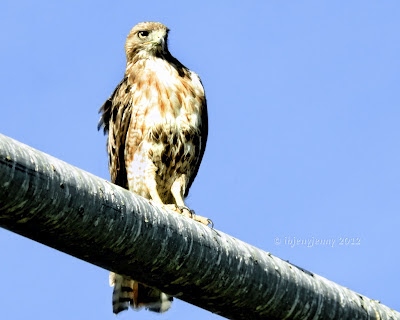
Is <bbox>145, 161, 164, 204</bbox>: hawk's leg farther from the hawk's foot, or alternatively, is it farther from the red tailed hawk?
the hawk's foot

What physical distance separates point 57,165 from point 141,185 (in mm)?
4637

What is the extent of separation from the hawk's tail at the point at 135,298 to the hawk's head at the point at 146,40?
2395 millimetres

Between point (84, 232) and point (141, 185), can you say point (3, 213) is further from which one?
point (141, 185)

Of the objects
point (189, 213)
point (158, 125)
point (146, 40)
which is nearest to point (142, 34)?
point (146, 40)

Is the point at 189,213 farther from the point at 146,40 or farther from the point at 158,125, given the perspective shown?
the point at 146,40

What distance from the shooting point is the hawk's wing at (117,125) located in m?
7.49

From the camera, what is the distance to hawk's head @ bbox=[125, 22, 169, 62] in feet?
25.4

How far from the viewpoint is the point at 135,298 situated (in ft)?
20.1

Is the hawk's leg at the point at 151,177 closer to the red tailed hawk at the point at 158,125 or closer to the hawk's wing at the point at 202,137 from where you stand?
the red tailed hawk at the point at 158,125

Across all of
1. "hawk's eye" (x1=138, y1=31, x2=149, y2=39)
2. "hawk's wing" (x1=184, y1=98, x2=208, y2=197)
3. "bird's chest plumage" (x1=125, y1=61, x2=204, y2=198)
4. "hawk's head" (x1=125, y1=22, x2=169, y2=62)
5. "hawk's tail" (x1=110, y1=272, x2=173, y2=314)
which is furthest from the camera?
"hawk's eye" (x1=138, y1=31, x2=149, y2=39)

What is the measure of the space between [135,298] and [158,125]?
5.45 feet

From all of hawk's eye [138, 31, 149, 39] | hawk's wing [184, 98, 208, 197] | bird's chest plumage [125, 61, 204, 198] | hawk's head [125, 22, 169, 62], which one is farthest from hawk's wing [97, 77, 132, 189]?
hawk's wing [184, 98, 208, 197]

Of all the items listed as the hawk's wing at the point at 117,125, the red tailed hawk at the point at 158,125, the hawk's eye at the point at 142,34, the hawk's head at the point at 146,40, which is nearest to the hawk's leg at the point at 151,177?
the red tailed hawk at the point at 158,125

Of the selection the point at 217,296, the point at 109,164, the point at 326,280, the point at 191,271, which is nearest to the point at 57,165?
the point at 191,271
